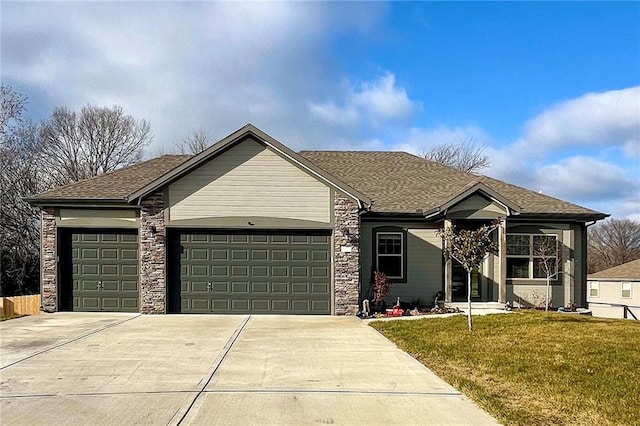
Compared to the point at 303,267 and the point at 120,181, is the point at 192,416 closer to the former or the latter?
the point at 303,267

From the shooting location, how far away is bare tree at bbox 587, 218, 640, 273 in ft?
199

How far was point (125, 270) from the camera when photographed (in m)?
15.7

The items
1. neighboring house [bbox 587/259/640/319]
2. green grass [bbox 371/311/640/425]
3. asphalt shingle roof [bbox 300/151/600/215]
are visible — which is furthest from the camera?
neighboring house [bbox 587/259/640/319]

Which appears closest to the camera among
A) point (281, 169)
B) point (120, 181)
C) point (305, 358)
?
point (305, 358)

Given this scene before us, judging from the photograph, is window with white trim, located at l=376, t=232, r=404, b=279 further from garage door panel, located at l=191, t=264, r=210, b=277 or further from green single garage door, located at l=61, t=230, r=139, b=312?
green single garage door, located at l=61, t=230, r=139, b=312

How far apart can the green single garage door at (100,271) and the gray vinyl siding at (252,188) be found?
228 centimetres

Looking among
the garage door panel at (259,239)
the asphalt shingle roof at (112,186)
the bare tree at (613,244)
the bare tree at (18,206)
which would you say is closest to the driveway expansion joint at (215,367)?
the garage door panel at (259,239)

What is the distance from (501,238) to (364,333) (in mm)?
6564

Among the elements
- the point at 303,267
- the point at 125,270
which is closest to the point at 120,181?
the point at 125,270

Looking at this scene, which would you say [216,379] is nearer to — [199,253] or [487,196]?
[199,253]

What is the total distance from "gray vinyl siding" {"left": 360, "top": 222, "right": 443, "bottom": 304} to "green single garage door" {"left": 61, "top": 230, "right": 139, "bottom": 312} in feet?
23.7

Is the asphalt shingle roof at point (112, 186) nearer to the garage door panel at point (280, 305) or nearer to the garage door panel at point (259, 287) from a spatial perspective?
the garage door panel at point (259, 287)

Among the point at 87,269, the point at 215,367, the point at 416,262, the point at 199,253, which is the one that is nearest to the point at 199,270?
the point at 199,253

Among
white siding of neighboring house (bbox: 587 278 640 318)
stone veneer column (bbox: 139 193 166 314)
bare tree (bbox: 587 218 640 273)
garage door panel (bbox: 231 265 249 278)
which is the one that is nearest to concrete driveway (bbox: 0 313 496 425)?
Result: stone veneer column (bbox: 139 193 166 314)
